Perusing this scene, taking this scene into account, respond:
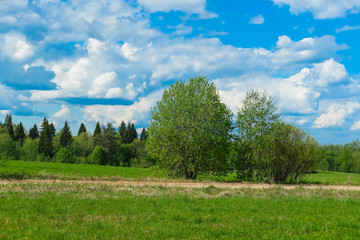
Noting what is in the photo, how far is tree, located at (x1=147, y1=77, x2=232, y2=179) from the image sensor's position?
25948 mm

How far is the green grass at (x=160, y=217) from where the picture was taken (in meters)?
8.40

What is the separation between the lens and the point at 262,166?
26312 mm

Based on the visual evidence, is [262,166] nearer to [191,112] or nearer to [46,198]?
[191,112]

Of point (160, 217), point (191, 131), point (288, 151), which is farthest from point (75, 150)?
point (160, 217)

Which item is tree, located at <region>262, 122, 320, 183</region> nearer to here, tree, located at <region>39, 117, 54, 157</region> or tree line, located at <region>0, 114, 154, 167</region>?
tree line, located at <region>0, 114, 154, 167</region>

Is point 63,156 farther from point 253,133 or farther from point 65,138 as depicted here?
point 253,133

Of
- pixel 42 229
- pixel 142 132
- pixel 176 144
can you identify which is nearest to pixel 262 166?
pixel 176 144

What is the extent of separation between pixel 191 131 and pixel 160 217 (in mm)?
16175

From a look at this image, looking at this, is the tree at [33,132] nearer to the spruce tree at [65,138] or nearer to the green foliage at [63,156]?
the spruce tree at [65,138]

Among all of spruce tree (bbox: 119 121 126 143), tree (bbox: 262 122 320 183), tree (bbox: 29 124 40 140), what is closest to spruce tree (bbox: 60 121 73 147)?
spruce tree (bbox: 119 121 126 143)

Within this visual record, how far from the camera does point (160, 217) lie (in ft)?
33.1

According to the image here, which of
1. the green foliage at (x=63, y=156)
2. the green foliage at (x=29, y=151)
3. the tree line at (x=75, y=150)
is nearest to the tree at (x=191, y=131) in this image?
the tree line at (x=75, y=150)

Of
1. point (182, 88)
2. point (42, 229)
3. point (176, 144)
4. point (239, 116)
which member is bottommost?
point (42, 229)

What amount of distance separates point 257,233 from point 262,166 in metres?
18.3
